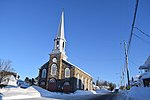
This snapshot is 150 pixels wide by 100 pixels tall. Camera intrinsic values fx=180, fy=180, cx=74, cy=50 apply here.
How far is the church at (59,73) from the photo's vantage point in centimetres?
4719

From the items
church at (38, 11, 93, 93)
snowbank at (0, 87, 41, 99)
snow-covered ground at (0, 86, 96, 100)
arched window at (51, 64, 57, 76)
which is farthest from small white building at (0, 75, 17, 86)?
snowbank at (0, 87, 41, 99)

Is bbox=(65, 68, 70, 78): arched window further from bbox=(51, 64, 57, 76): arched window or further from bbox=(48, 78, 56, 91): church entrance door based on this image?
bbox=(48, 78, 56, 91): church entrance door

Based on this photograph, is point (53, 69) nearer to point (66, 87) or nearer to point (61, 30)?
point (66, 87)

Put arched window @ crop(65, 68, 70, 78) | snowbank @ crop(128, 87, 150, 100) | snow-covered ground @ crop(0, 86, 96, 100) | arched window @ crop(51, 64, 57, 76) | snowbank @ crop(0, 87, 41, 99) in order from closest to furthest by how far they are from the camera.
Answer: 1. snowbank @ crop(128, 87, 150, 100)
2. snow-covered ground @ crop(0, 86, 96, 100)
3. snowbank @ crop(0, 87, 41, 99)
4. arched window @ crop(65, 68, 70, 78)
5. arched window @ crop(51, 64, 57, 76)

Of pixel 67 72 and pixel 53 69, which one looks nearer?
pixel 67 72

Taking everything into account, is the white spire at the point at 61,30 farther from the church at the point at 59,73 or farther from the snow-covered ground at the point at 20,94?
the snow-covered ground at the point at 20,94

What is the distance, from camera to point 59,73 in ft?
158

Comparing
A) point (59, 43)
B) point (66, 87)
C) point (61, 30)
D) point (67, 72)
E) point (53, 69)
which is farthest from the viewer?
point (61, 30)

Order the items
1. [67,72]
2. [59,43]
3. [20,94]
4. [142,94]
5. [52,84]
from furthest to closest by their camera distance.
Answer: [59,43]
[67,72]
[52,84]
[20,94]
[142,94]

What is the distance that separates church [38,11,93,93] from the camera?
47188 millimetres

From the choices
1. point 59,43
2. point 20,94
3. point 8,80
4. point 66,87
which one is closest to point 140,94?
point 20,94

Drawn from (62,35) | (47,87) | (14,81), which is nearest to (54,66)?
(47,87)

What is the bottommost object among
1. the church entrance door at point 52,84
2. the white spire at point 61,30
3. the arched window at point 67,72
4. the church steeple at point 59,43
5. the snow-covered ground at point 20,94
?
the snow-covered ground at point 20,94

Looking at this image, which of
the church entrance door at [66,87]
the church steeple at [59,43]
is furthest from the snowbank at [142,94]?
the church steeple at [59,43]
